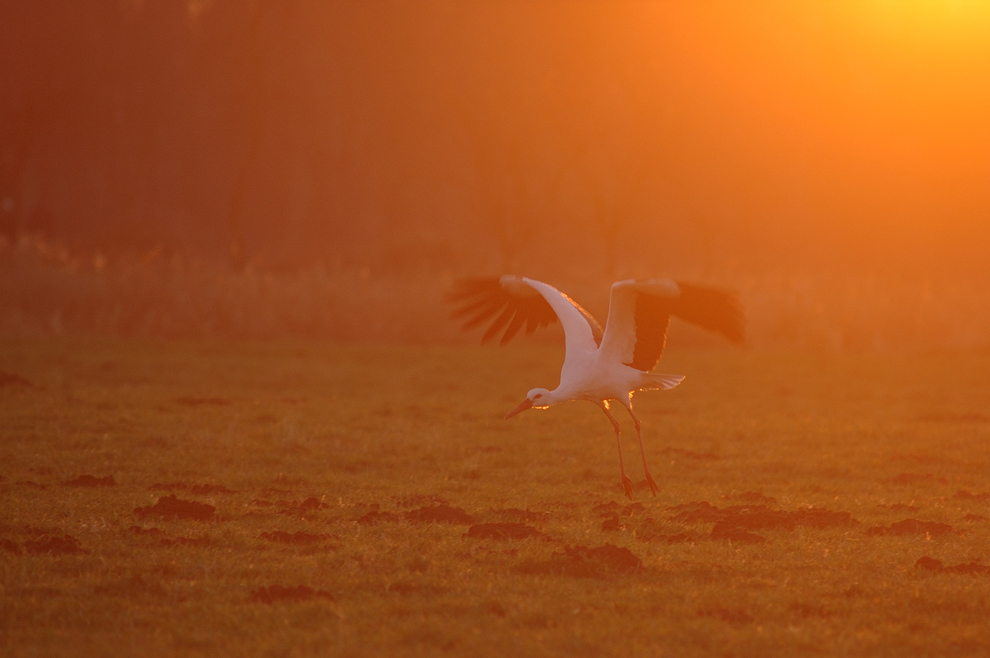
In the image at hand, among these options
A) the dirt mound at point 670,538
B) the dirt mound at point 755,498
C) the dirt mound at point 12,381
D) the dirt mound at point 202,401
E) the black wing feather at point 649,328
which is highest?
the black wing feather at point 649,328

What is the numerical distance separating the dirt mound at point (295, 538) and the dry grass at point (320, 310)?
40.7ft

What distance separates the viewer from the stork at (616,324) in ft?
21.8

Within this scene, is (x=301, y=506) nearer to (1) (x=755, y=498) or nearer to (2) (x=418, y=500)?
(2) (x=418, y=500)

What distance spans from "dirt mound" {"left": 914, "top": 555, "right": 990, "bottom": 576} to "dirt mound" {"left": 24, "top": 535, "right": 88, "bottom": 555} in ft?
13.8

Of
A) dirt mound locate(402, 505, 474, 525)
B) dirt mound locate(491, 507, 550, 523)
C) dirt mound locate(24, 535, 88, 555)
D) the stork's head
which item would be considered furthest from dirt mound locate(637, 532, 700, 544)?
dirt mound locate(24, 535, 88, 555)

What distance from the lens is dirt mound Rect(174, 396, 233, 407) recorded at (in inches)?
440

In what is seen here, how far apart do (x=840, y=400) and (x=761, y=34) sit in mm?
19636

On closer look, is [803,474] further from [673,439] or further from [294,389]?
[294,389]

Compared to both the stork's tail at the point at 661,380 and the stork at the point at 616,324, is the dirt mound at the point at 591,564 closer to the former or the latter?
the stork at the point at 616,324

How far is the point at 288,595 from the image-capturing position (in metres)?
4.71

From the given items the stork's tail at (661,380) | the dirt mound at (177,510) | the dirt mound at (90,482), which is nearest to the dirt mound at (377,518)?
the dirt mound at (177,510)

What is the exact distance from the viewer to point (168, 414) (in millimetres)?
10328

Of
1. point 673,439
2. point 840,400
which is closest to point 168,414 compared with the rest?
point 673,439

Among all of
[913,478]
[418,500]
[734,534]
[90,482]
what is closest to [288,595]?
[418,500]
